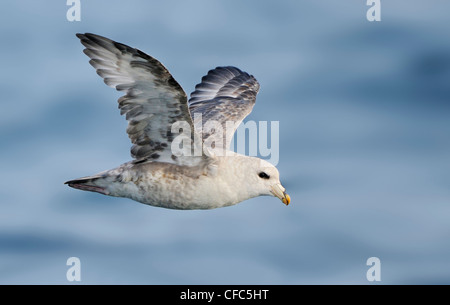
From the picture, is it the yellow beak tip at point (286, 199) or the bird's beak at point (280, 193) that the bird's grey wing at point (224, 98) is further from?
the yellow beak tip at point (286, 199)

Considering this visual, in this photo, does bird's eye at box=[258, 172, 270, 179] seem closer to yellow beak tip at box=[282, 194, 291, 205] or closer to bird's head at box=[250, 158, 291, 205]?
bird's head at box=[250, 158, 291, 205]

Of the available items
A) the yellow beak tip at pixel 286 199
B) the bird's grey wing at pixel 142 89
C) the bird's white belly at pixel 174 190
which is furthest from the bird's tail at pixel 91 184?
the yellow beak tip at pixel 286 199

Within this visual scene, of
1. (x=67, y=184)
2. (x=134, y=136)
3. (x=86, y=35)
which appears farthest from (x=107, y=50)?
(x=67, y=184)

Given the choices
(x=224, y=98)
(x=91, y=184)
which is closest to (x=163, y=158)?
(x=91, y=184)

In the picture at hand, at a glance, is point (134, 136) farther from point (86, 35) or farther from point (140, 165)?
point (86, 35)

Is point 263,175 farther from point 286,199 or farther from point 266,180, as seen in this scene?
point 286,199

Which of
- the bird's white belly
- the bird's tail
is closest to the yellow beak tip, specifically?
the bird's white belly
